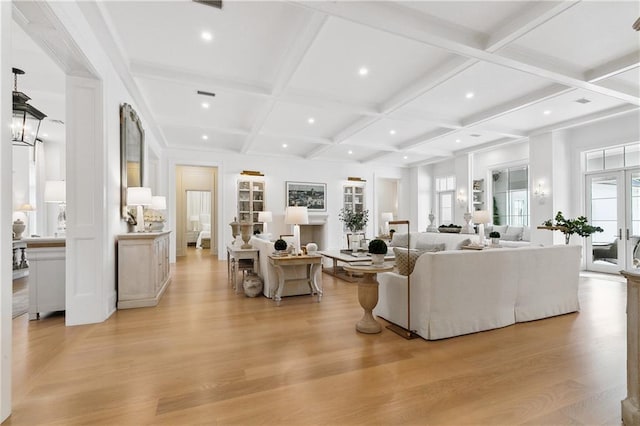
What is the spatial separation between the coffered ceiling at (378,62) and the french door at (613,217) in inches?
59.2

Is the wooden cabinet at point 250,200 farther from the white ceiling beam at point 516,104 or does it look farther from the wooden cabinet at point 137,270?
the white ceiling beam at point 516,104

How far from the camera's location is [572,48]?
12.8 ft

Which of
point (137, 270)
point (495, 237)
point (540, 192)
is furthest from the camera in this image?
point (540, 192)

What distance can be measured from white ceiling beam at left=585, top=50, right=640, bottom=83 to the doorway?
9352 millimetres

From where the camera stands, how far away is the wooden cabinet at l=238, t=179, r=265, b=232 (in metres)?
9.17

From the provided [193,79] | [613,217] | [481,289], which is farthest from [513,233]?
[193,79]

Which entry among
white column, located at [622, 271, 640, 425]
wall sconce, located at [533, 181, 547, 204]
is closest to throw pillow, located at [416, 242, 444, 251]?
white column, located at [622, 271, 640, 425]

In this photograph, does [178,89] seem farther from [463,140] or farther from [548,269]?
[463,140]

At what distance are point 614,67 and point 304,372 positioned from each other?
567cm

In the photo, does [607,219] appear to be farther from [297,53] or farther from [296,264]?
[297,53]

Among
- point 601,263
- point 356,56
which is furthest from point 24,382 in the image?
point 601,263

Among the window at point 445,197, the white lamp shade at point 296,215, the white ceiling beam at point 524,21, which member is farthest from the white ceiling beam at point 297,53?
the window at point 445,197

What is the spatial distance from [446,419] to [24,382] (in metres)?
2.81

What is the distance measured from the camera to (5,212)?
1.80 metres
